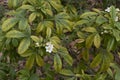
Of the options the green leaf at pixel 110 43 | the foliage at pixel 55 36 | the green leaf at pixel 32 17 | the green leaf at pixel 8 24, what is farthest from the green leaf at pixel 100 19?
the green leaf at pixel 8 24

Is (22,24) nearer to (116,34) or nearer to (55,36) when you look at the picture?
(55,36)

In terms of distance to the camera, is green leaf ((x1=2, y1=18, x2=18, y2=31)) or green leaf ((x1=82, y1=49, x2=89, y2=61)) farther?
green leaf ((x1=82, y1=49, x2=89, y2=61))

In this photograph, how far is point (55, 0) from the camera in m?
2.06

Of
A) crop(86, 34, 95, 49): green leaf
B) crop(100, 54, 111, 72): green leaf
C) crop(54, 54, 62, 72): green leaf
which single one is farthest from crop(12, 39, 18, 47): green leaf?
crop(100, 54, 111, 72): green leaf

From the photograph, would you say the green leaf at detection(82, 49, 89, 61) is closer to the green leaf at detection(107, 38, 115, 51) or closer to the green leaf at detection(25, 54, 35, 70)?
the green leaf at detection(107, 38, 115, 51)

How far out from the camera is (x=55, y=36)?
1.90 meters

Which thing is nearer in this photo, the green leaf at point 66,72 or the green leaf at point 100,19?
the green leaf at point 100,19

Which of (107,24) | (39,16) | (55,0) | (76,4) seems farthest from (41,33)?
(76,4)

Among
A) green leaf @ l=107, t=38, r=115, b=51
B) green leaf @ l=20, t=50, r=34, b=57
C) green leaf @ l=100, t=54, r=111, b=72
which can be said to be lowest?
green leaf @ l=100, t=54, r=111, b=72

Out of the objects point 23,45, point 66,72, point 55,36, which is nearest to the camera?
point 23,45

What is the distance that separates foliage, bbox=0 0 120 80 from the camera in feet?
5.99

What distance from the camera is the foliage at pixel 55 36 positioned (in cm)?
183

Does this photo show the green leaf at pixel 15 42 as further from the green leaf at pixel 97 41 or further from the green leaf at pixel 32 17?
the green leaf at pixel 97 41

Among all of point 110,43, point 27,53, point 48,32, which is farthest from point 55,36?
point 110,43
